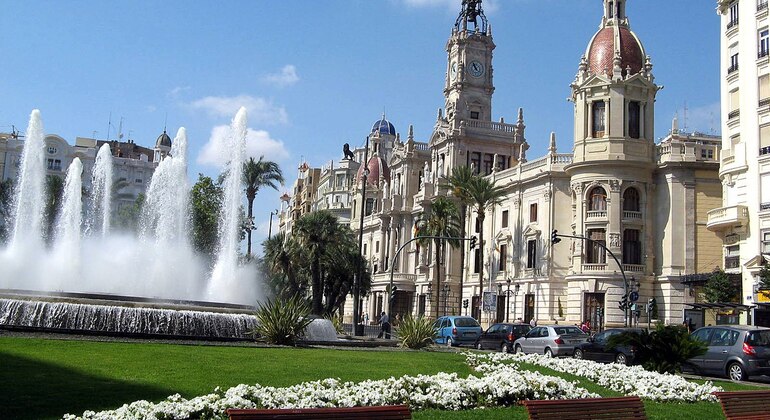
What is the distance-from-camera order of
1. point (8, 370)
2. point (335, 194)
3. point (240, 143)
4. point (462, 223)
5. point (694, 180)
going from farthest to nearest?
point (335, 194) < point (462, 223) < point (694, 180) < point (240, 143) < point (8, 370)

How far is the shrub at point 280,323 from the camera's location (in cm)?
2361

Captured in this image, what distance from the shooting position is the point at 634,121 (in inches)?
2119

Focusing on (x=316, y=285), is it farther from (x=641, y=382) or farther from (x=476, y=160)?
(x=641, y=382)

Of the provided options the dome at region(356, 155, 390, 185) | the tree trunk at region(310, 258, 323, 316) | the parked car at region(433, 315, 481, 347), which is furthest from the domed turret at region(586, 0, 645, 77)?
the dome at region(356, 155, 390, 185)

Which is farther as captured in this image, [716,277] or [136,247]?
[716,277]

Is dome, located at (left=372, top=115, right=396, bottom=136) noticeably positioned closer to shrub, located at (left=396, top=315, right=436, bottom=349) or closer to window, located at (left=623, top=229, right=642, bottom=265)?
window, located at (left=623, top=229, right=642, bottom=265)

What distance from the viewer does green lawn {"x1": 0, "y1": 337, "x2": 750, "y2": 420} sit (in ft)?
37.1

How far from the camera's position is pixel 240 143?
40375 mm

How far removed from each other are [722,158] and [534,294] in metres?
18.2

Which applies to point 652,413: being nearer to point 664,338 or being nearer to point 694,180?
point 664,338

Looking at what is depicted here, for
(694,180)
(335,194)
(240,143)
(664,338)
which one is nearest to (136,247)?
(240,143)

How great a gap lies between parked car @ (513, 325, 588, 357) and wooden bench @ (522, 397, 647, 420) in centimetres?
1944

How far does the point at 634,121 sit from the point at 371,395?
153 ft

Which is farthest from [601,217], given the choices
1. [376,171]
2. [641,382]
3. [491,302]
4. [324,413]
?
[376,171]
